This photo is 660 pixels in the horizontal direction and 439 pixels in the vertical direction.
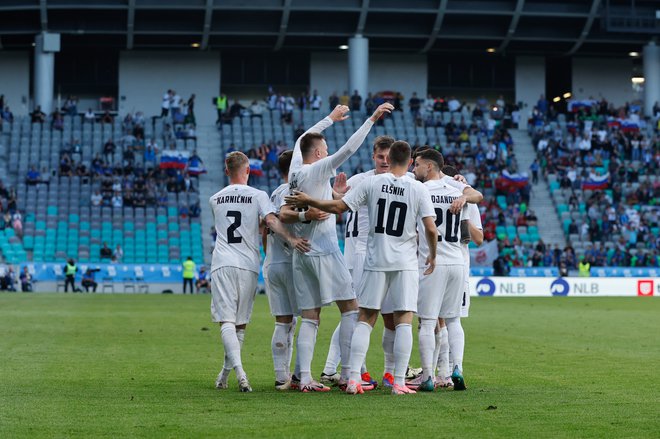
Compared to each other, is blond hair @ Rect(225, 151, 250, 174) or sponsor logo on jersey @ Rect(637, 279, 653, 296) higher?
blond hair @ Rect(225, 151, 250, 174)

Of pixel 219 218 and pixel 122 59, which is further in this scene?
pixel 122 59

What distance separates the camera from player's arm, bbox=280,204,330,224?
40.7ft

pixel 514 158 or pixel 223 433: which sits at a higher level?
pixel 514 158

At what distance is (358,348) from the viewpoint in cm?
1212

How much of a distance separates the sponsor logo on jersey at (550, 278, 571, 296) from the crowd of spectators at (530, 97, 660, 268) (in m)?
6.43

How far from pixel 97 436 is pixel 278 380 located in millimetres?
3869

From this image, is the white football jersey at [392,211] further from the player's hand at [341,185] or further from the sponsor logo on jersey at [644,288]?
the sponsor logo on jersey at [644,288]

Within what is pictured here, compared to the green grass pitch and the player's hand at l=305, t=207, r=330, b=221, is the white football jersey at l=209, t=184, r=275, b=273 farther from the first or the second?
the green grass pitch

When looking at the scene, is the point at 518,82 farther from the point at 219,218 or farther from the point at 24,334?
the point at 219,218

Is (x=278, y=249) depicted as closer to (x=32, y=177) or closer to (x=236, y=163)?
(x=236, y=163)

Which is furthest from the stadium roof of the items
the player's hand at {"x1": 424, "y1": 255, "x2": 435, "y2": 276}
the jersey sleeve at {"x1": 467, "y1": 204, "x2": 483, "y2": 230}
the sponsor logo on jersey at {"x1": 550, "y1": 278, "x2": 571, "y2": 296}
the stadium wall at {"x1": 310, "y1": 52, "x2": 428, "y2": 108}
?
the player's hand at {"x1": 424, "y1": 255, "x2": 435, "y2": 276}

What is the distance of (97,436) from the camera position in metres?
9.09

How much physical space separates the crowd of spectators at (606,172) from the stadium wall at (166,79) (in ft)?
61.2

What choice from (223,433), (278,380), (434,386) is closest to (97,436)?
(223,433)
